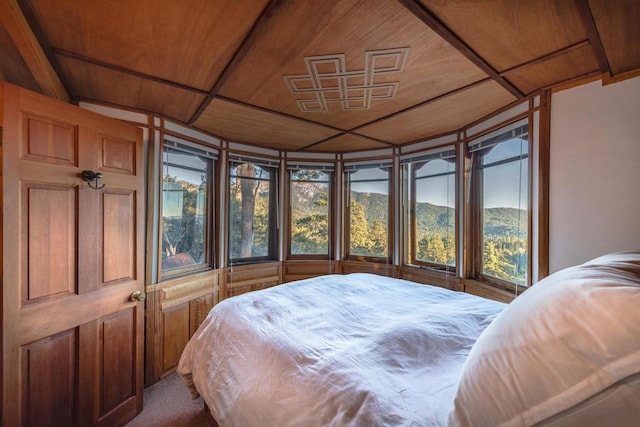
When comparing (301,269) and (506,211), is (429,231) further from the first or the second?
(301,269)

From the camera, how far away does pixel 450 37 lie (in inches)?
51.8

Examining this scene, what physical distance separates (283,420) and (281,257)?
271 centimetres

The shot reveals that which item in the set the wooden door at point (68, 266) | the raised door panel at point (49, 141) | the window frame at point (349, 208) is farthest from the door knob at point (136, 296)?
the window frame at point (349, 208)

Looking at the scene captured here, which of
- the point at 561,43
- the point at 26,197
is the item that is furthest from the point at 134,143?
the point at 561,43

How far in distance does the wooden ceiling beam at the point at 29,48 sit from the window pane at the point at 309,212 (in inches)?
96.5

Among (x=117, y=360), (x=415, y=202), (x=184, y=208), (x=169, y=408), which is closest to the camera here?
(x=117, y=360)

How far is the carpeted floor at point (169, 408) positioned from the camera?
6.35ft

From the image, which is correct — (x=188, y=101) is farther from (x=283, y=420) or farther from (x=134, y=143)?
(x=283, y=420)

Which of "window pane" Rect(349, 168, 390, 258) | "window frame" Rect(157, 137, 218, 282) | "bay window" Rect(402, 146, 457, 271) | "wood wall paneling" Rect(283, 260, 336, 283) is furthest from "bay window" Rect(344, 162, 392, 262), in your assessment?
"window frame" Rect(157, 137, 218, 282)

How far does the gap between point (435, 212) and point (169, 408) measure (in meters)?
3.11

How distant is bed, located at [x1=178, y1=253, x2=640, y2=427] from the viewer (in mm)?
528

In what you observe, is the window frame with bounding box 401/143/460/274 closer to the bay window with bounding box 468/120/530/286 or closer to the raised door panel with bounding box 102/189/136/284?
the bay window with bounding box 468/120/530/286

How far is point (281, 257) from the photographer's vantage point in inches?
145

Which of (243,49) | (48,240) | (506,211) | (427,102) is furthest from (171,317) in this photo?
(506,211)
